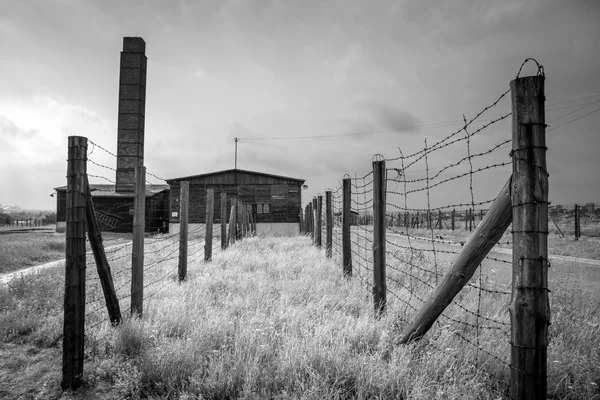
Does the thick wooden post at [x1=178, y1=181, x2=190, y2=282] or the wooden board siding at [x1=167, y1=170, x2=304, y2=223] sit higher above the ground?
the wooden board siding at [x1=167, y1=170, x2=304, y2=223]

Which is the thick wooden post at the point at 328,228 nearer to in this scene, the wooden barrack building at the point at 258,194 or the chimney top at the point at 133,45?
the wooden barrack building at the point at 258,194

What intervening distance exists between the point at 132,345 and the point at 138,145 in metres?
29.7

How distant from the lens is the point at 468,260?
3.02 metres

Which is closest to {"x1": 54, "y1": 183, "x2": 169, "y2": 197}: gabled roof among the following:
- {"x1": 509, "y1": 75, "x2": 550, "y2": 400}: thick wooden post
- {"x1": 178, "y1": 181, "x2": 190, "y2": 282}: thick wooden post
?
{"x1": 178, "y1": 181, "x2": 190, "y2": 282}: thick wooden post

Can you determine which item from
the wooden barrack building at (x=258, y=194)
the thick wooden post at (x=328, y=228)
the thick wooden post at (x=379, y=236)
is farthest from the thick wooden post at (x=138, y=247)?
the wooden barrack building at (x=258, y=194)

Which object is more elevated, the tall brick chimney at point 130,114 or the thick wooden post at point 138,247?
the tall brick chimney at point 130,114

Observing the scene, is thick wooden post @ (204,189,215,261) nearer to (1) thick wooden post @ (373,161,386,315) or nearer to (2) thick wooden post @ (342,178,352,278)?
(2) thick wooden post @ (342,178,352,278)

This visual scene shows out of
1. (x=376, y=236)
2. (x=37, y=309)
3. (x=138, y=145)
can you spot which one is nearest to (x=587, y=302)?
(x=376, y=236)

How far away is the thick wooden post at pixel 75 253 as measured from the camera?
351 centimetres

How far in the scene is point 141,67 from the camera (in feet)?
103

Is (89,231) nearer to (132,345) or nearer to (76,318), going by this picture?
(76,318)

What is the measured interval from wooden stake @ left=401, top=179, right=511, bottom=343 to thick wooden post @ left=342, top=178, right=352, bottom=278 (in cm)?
337

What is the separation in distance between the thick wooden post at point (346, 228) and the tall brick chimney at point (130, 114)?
26.5 metres

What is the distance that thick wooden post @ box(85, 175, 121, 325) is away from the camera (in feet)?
12.8
